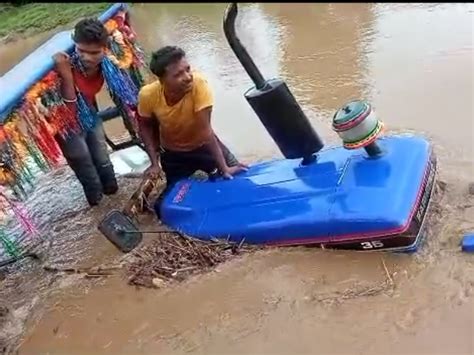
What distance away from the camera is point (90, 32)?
425cm

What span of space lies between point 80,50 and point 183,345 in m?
1.92

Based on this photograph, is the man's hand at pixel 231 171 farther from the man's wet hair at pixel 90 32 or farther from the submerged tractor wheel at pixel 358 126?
the man's wet hair at pixel 90 32

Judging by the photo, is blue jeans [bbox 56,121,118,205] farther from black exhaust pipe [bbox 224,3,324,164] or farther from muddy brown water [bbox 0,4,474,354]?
black exhaust pipe [bbox 224,3,324,164]

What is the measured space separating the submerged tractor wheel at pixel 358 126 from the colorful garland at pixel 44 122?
160 cm

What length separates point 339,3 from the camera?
9148 mm

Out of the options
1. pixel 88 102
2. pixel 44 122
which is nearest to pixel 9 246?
pixel 44 122

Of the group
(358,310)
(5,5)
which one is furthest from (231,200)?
(5,5)

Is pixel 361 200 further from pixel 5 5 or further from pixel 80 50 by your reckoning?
pixel 5 5

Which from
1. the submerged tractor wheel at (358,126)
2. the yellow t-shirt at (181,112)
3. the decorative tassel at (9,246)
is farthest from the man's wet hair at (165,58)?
the decorative tassel at (9,246)

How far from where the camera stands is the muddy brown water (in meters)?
3.37

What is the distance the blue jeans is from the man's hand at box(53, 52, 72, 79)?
1.40ft

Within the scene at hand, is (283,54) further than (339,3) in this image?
No

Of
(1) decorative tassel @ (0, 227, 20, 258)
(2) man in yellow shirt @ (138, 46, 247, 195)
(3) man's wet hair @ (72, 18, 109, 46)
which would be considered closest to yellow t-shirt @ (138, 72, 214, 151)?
(2) man in yellow shirt @ (138, 46, 247, 195)

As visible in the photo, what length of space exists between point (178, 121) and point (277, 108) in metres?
0.63
